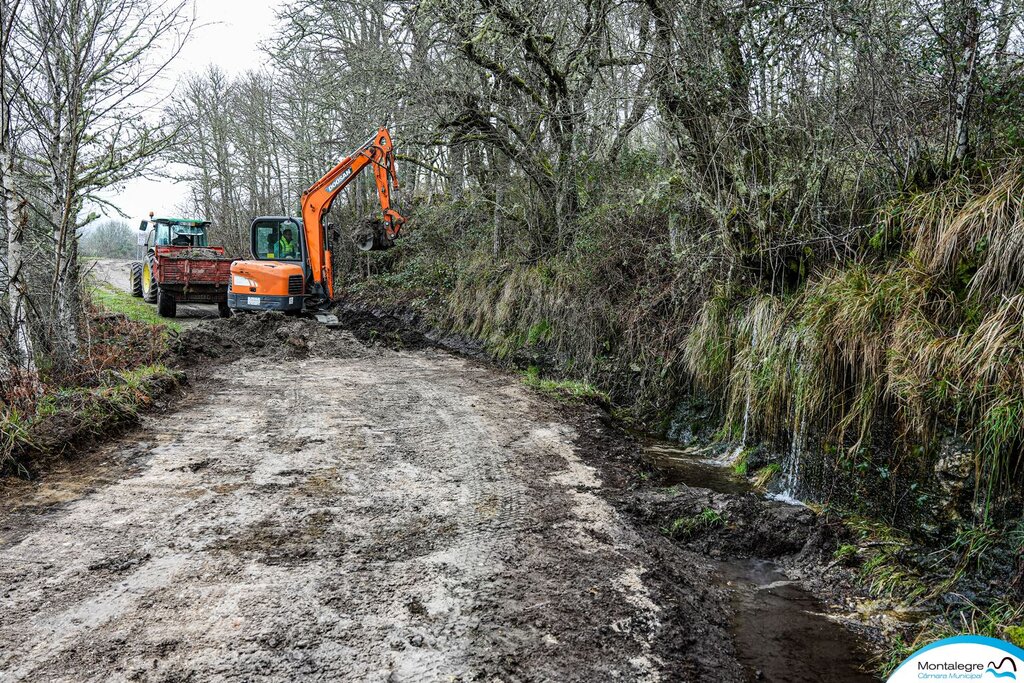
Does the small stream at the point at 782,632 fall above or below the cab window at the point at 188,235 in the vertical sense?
below

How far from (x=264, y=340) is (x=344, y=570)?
303 inches

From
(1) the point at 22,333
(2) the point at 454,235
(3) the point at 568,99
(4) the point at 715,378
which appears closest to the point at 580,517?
(4) the point at 715,378

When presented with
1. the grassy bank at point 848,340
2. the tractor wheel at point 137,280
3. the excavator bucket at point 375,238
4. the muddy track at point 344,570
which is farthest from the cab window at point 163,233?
the muddy track at point 344,570

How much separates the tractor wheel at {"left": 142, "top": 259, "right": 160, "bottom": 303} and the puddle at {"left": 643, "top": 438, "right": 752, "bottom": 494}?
13.8 m

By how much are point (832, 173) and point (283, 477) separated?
5.40 metres

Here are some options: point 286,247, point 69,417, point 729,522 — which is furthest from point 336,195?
point 729,522

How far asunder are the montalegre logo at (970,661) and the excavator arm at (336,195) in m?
10.0

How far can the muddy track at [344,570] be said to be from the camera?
8.94 ft

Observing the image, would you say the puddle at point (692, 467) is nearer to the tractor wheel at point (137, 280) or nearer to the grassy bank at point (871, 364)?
the grassy bank at point (871, 364)

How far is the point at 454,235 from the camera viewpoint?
43.0ft

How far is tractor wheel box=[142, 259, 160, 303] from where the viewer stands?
1553 centimetres

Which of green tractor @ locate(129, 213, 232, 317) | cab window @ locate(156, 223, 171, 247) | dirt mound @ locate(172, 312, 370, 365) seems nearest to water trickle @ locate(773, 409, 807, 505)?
dirt mound @ locate(172, 312, 370, 365)

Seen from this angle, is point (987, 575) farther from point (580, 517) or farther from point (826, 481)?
point (580, 517)

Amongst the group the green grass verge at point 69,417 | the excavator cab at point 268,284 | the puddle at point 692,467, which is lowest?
the puddle at point 692,467
